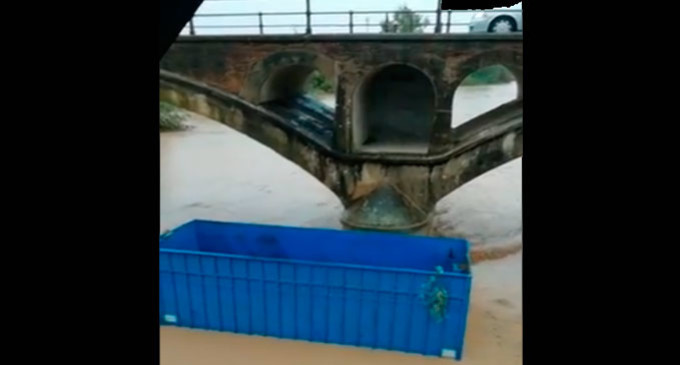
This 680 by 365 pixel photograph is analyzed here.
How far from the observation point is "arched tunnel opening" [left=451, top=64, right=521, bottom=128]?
111 feet

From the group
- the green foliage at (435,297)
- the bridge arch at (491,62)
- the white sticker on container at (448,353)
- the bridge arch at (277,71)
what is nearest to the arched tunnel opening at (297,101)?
the bridge arch at (277,71)

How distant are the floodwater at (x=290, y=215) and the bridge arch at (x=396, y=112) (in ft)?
8.77

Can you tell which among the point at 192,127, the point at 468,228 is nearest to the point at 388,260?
the point at 468,228

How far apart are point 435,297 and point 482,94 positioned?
3593 centimetres

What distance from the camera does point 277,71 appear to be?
12734 millimetres

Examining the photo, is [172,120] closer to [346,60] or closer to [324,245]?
[346,60]

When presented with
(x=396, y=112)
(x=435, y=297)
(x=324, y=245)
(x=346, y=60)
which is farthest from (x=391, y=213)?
(x=435, y=297)

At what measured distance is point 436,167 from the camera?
12.2 metres

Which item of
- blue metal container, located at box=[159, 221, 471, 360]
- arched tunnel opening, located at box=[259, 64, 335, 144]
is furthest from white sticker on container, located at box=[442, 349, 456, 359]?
arched tunnel opening, located at box=[259, 64, 335, 144]

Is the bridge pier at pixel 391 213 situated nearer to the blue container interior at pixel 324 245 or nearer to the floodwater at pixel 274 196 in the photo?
the floodwater at pixel 274 196

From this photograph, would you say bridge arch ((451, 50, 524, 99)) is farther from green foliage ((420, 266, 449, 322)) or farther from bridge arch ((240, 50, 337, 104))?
green foliage ((420, 266, 449, 322))

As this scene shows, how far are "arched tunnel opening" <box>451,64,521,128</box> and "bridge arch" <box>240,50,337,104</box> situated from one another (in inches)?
740

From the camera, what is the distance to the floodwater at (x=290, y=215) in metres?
8.48
